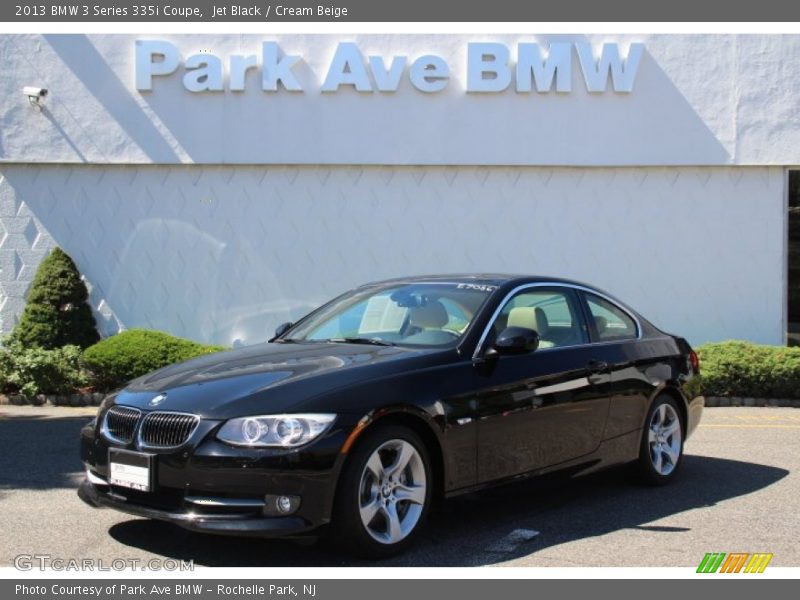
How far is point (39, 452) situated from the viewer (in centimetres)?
853

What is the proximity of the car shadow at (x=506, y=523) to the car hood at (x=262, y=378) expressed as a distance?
0.86 metres

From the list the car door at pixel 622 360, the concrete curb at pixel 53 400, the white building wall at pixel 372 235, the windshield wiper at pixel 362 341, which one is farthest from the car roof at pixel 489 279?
the white building wall at pixel 372 235

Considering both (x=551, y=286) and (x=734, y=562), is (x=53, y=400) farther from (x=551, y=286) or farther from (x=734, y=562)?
(x=734, y=562)

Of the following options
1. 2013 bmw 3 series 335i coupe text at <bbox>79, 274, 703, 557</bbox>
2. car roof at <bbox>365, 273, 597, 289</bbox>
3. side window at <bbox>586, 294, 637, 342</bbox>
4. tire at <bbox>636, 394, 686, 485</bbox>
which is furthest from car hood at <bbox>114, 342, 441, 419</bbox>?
tire at <bbox>636, 394, 686, 485</bbox>

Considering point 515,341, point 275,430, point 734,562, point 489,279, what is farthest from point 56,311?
point 734,562

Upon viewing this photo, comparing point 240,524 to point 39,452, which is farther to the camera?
point 39,452

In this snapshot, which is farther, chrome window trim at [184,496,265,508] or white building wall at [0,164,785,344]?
white building wall at [0,164,785,344]

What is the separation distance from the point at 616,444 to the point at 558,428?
0.78 metres

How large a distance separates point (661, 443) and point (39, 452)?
17.9 ft

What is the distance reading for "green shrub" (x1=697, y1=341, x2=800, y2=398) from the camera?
12.1m

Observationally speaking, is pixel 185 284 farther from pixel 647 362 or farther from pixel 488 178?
pixel 647 362

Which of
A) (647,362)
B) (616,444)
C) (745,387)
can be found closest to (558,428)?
(616,444)

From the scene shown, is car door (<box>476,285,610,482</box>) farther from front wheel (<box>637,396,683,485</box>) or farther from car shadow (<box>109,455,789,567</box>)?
front wheel (<box>637,396,683,485</box>)

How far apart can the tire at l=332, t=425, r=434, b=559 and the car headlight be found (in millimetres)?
258
